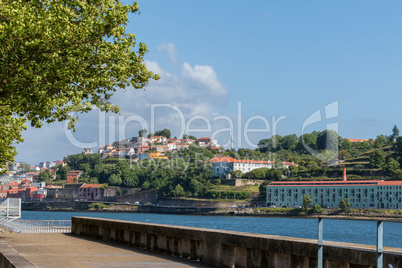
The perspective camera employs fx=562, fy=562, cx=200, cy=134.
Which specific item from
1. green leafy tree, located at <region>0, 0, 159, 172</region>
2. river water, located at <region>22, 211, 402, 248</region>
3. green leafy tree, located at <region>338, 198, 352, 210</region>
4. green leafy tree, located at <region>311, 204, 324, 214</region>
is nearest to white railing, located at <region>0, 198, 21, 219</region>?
green leafy tree, located at <region>0, 0, 159, 172</region>

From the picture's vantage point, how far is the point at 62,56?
15109mm

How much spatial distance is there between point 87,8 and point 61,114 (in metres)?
3.11

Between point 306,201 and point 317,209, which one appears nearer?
point 317,209

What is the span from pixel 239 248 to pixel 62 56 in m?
7.50

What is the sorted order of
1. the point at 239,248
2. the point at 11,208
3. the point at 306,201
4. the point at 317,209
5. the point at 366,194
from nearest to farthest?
the point at 239,248
the point at 11,208
the point at 317,209
the point at 306,201
the point at 366,194

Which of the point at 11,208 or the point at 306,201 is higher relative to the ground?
the point at 11,208

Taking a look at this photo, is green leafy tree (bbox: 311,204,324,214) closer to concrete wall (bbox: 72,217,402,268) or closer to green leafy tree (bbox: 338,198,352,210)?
green leafy tree (bbox: 338,198,352,210)

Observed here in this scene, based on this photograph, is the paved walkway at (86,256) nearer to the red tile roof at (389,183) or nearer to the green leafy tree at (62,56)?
the green leafy tree at (62,56)

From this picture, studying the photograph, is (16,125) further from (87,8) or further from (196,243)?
(196,243)

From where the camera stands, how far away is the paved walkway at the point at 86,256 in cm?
1146

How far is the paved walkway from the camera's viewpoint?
37.6 feet

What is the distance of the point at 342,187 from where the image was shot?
637 ft

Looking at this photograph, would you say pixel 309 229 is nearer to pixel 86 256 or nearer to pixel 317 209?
pixel 317 209

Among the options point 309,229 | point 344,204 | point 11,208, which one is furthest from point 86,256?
point 344,204
